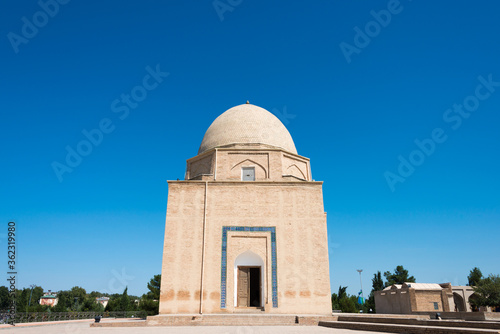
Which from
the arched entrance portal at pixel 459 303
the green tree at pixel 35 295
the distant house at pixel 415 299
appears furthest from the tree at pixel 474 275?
the green tree at pixel 35 295

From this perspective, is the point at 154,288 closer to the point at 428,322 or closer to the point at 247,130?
the point at 247,130

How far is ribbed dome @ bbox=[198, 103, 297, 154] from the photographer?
50.1ft

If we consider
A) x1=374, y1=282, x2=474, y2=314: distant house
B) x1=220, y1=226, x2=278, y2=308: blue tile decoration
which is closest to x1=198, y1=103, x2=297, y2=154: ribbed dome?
x1=220, y1=226, x2=278, y2=308: blue tile decoration

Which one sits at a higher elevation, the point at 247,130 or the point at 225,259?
the point at 247,130

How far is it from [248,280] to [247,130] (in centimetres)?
667

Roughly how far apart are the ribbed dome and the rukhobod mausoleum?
2.14 m

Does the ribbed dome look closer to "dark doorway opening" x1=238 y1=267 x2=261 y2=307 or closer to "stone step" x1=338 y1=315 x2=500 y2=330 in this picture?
"dark doorway opening" x1=238 y1=267 x2=261 y2=307

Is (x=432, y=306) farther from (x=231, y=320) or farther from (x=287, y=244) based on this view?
(x=231, y=320)

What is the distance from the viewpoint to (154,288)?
2700cm

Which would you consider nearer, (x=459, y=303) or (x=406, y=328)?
(x=406, y=328)

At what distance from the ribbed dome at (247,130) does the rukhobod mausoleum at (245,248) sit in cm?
214

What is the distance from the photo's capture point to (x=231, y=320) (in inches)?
381

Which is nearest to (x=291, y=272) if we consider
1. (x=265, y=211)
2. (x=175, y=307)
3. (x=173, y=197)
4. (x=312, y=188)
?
(x=265, y=211)

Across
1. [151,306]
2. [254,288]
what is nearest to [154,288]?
[151,306]
